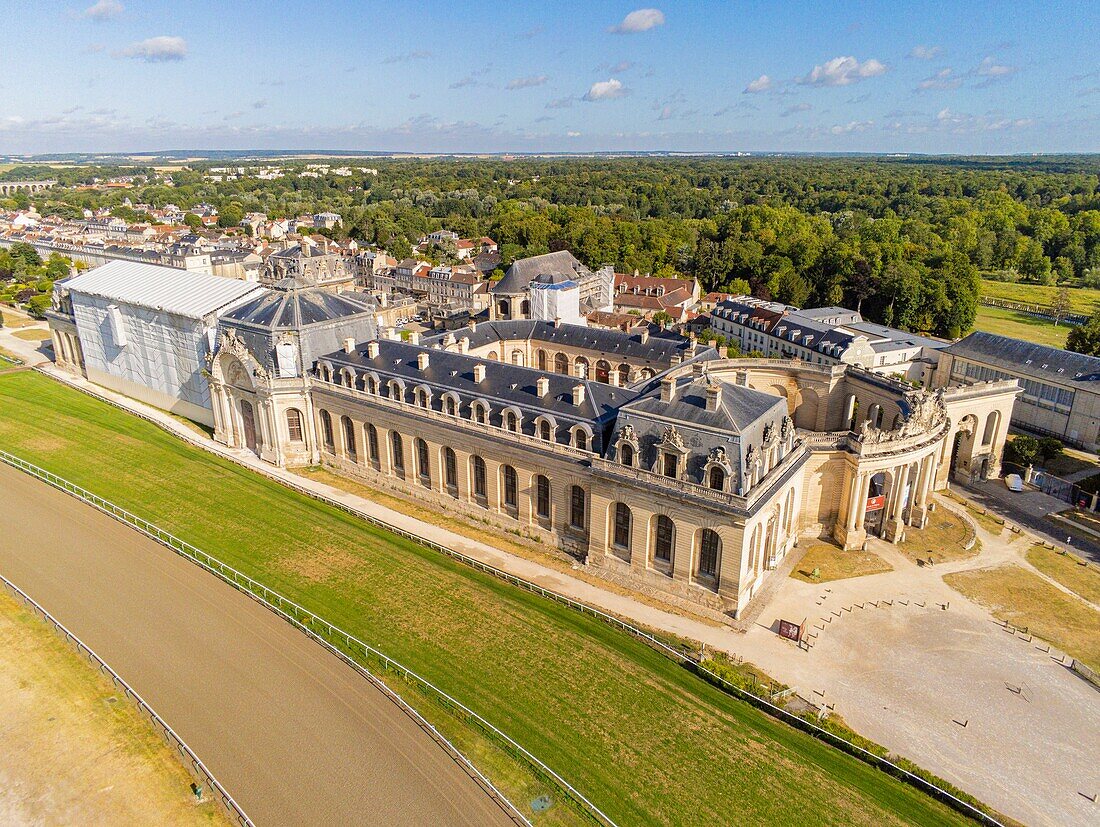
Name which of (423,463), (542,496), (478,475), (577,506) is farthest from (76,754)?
(577,506)

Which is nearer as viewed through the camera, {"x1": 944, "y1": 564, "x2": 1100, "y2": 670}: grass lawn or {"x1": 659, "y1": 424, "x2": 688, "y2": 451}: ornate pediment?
{"x1": 944, "y1": 564, "x2": 1100, "y2": 670}: grass lawn

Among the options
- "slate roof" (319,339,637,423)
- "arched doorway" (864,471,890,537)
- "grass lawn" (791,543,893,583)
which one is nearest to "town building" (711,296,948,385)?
"arched doorway" (864,471,890,537)

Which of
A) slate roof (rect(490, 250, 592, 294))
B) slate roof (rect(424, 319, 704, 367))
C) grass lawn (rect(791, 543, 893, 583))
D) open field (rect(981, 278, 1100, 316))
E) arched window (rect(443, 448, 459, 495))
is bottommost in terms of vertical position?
grass lawn (rect(791, 543, 893, 583))

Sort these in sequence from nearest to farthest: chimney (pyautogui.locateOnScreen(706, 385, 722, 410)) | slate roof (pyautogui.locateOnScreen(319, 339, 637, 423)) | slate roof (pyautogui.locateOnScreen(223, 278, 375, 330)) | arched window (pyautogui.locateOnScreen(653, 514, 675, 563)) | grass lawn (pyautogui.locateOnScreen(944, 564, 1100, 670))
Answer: grass lawn (pyautogui.locateOnScreen(944, 564, 1100, 670)) < chimney (pyautogui.locateOnScreen(706, 385, 722, 410)) < arched window (pyautogui.locateOnScreen(653, 514, 675, 563)) < slate roof (pyautogui.locateOnScreen(319, 339, 637, 423)) < slate roof (pyautogui.locateOnScreen(223, 278, 375, 330))

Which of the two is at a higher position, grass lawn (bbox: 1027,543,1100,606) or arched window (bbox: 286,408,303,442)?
arched window (bbox: 286,408,303,442)

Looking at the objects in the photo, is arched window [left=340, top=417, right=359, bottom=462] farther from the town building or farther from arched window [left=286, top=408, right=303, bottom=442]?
the town building

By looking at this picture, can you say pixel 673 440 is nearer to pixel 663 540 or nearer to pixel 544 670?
pixel 663 540

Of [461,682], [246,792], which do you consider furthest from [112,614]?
[461,682]

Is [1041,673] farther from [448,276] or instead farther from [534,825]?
[448,276]
